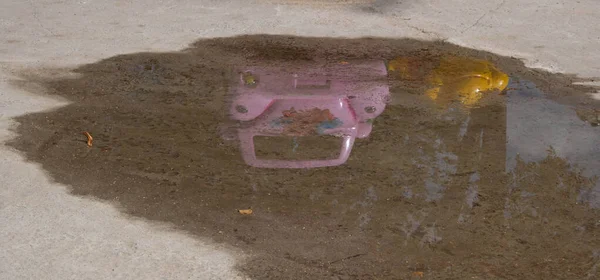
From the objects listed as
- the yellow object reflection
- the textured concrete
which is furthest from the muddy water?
the textured concrete

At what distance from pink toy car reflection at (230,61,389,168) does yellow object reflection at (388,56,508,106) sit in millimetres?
224

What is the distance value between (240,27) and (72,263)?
13.8ft

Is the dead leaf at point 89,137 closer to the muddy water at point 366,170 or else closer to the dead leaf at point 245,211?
the muddy water at point 366,170

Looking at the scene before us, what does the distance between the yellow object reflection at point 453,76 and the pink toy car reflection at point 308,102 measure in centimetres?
22

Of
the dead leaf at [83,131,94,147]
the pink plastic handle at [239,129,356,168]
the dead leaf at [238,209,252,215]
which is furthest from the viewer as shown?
the dead leaf at [83,131,94,147]

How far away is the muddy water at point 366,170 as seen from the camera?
4.13 metres

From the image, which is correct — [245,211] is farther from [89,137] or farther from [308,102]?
[308,102]

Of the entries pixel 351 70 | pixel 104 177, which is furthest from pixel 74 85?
pixel 351 70

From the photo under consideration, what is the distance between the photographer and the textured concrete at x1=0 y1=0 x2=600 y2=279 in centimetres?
410

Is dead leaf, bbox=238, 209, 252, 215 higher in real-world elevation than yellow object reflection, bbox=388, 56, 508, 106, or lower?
lower

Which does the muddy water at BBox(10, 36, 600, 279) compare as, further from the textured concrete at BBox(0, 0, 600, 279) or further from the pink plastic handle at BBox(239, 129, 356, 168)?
the textured concrete at BBox(0, 0, 600, 279)

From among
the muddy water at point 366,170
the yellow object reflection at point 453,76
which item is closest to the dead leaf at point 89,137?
the muddy water at point 366,170

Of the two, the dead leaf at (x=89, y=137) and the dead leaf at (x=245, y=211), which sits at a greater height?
the dead leaf at (x=89, y=137)

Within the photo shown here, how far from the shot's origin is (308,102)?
19.9 ft
